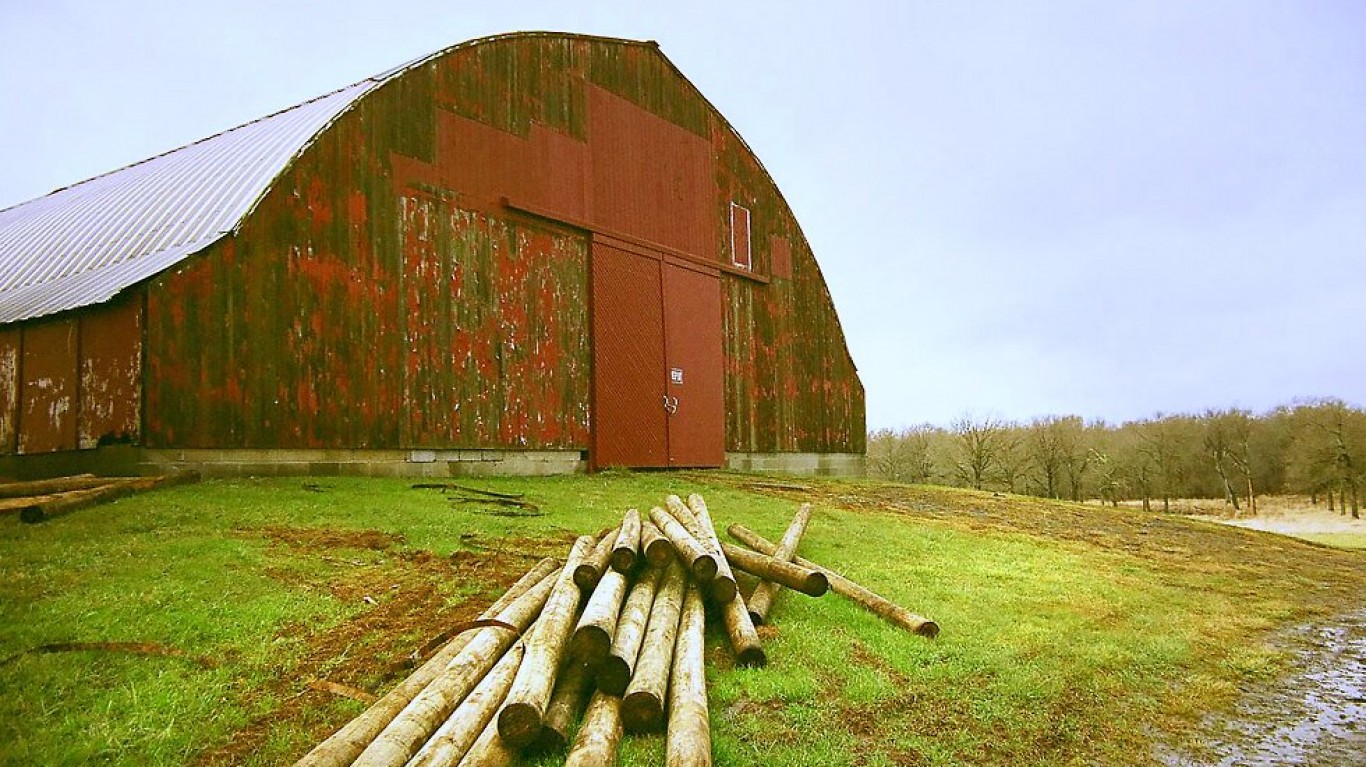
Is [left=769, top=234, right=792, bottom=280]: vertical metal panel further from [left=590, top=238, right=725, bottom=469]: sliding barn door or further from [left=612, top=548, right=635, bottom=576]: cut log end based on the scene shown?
[left=612, top=548, right=635, bottom=576]: cut log end

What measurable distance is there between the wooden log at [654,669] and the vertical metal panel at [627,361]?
1274 centimetres

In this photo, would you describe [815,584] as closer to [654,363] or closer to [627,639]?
[627,639]

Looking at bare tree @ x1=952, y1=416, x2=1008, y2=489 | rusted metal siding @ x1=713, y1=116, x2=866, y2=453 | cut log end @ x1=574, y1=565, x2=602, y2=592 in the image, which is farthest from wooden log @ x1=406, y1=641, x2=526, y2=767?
bare tree @ x1=952, y1=416, x2=1008, y2=489

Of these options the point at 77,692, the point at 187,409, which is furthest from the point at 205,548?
the point at 187,409

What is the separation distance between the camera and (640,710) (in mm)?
6090

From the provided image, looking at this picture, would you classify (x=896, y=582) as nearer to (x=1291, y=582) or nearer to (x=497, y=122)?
(x=1291, y=582)

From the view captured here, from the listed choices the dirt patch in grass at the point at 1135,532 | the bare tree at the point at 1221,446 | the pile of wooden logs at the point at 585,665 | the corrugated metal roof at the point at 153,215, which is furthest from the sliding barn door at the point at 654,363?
the bare tree at the point at 1221,446

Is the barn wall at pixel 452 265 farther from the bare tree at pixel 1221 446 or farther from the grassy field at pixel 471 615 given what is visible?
the bare tree at pixel 1221 446

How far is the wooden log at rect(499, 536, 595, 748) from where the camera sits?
18.2 feet

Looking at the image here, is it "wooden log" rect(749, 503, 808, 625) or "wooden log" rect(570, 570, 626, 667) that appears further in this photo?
"wooden log" rect(749, 503, 808, 625)

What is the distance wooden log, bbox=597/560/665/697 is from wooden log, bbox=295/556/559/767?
119 centimetres

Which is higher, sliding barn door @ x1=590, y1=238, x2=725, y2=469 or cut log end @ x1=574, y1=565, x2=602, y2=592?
sliding barn door @ x1=590, y1=238, x2=725, y2=469

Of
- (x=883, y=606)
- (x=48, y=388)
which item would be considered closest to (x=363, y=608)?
(x=883, y=606)

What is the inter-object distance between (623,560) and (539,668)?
7.03ft
